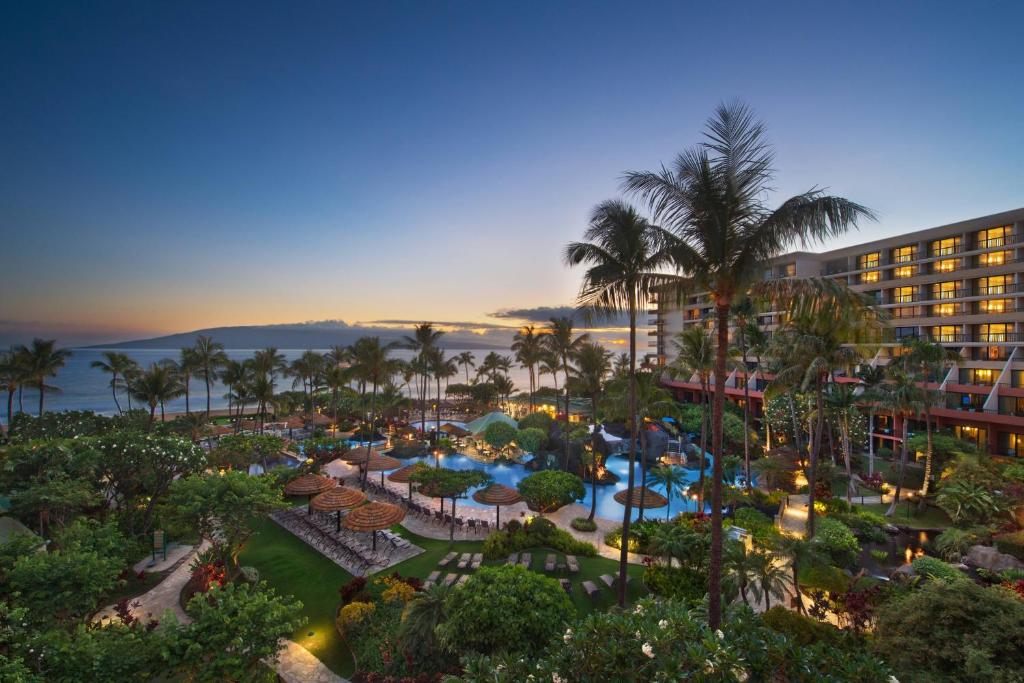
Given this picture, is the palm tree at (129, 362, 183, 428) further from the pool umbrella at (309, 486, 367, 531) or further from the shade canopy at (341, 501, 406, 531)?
the shade canopy at (341, 501, 406, 531)

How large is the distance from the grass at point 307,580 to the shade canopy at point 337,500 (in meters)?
2.19

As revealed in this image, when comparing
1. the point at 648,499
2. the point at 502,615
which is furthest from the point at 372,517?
the point at 648,499

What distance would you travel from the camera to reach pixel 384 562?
59.3ft

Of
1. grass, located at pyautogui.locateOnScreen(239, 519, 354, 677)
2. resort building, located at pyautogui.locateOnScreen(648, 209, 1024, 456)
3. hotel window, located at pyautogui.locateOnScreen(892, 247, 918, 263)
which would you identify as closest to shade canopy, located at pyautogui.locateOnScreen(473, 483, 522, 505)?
grass, located at pyautogui.locateOnScreen(239, 519, 354, 677)

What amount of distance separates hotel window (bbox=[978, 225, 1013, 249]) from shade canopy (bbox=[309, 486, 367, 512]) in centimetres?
5214

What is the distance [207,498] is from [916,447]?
42.3m

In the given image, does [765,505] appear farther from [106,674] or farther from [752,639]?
[106,674]

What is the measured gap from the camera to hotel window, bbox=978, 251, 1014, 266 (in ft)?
112

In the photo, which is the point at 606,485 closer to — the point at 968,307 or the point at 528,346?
the point at 528,346

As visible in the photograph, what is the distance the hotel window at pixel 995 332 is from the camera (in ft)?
113

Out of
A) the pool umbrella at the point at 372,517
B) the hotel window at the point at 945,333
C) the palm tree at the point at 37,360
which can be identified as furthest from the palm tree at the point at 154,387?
the hotel window at the point at 945,333

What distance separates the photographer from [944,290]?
38.6 metres

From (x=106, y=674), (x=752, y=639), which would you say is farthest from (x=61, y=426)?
(x=752, y=639)

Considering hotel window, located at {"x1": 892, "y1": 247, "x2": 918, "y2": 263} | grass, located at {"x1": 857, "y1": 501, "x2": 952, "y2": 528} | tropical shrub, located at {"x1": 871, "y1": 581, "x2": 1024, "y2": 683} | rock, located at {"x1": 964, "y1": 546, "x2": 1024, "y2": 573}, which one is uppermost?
hotel window, located at {"x1": 892, "y1": 247, "x2": 918, "y2": 263}
